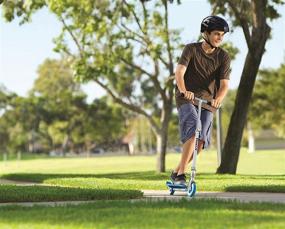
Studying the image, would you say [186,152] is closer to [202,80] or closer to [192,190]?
[192,190]

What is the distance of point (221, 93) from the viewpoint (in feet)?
28.7

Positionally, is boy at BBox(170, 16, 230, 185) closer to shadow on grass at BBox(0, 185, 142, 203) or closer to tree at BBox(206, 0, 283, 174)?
shadow on grass at BBox(0, 185, 142, 203)

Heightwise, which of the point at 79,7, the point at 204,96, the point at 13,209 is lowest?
the point at 13,209

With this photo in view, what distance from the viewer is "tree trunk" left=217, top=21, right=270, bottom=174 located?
18.3 metres

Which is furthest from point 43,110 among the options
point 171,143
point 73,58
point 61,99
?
point 73,58

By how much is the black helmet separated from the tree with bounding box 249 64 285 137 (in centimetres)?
5277

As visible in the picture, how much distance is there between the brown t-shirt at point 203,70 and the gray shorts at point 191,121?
14 centimetres

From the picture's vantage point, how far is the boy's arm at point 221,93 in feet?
28.1

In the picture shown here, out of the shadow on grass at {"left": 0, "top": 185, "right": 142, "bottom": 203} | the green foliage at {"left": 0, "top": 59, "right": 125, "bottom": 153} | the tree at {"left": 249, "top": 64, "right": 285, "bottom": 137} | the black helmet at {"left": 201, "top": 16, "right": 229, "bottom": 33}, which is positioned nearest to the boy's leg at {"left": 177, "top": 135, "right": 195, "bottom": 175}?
the shadow on grass at {"left": 0, "top": 185, "right": 142, "bottom": 203}

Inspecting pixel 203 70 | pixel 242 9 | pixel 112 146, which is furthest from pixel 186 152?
pixel 112 146

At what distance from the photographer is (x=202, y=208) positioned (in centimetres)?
704

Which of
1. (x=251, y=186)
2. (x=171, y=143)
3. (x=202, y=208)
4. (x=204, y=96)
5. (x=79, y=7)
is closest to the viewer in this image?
(x=202, y=208)

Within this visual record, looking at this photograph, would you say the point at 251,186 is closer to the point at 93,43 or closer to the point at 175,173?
the point at 175,173

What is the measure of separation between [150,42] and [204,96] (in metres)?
16.7
